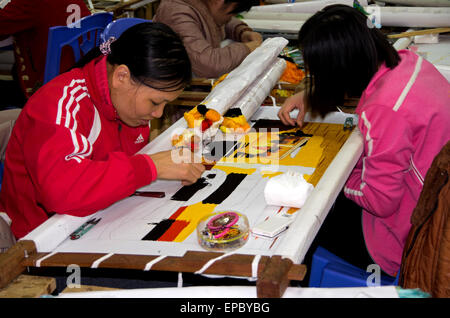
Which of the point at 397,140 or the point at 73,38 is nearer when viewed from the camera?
the point at 397,140

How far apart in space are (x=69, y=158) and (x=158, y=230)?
31 cm

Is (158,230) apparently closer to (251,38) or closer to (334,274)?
(334,274)

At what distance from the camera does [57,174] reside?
1.35 m

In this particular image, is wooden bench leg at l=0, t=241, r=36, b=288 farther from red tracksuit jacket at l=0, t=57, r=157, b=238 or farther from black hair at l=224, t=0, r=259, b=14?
black hair at l=224, t=0, r=259, b=14

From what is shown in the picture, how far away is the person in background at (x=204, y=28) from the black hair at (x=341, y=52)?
43.9 inches

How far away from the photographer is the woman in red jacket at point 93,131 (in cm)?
136

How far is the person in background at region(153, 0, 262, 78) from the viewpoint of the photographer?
2.62 meters

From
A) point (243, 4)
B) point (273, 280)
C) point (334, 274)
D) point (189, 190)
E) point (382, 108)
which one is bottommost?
point (334, 274)

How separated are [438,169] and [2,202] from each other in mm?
1302

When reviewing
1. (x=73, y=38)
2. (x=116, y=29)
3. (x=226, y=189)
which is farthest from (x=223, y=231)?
(x=73, y=38)

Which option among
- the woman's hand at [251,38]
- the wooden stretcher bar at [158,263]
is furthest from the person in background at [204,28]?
the wooden stretcher bar at [158,263]

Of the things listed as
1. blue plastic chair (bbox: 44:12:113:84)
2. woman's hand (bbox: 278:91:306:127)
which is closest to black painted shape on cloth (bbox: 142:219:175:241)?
woman's hand (bbox: 278:91:306:127)

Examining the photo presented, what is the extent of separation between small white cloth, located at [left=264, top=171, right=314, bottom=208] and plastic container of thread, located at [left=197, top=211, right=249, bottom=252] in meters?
0.13

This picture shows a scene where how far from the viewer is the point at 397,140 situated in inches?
55.4
